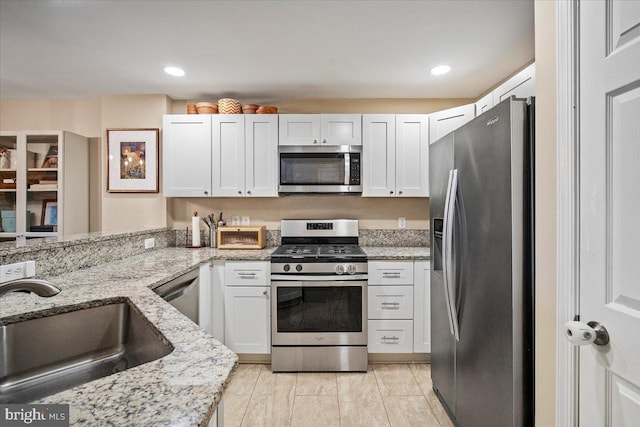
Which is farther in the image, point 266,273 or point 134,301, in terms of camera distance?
point 266,273

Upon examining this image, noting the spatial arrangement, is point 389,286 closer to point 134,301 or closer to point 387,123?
point 387,123

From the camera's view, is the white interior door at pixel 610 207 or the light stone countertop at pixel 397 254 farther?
the light stone countertop at pixel 397 254

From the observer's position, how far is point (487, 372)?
139 cm

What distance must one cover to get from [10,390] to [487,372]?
1.74 metres

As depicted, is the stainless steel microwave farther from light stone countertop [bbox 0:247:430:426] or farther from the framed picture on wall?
light stone countertop [bbox 0:247:430:426]

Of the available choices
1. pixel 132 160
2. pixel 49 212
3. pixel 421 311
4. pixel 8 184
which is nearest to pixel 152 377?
pixel 421 311

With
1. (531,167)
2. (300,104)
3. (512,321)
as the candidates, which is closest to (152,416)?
(512,321)

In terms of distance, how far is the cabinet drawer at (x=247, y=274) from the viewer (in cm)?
257

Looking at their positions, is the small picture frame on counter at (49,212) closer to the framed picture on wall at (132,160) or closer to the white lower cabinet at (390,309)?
the framed picture on wall at (132,160)

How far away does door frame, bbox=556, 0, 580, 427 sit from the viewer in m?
0.92

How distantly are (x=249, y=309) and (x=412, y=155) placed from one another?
1987 mm

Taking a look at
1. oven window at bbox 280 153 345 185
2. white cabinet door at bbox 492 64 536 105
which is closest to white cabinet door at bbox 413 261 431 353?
oven window at bbox 280 153 345 185

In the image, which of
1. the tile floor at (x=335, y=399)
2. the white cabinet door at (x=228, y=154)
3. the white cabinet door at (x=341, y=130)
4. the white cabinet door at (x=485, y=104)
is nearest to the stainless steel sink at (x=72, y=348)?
the tile floor at (x=335, y=399)

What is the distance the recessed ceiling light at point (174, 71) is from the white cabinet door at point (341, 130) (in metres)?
1.23
